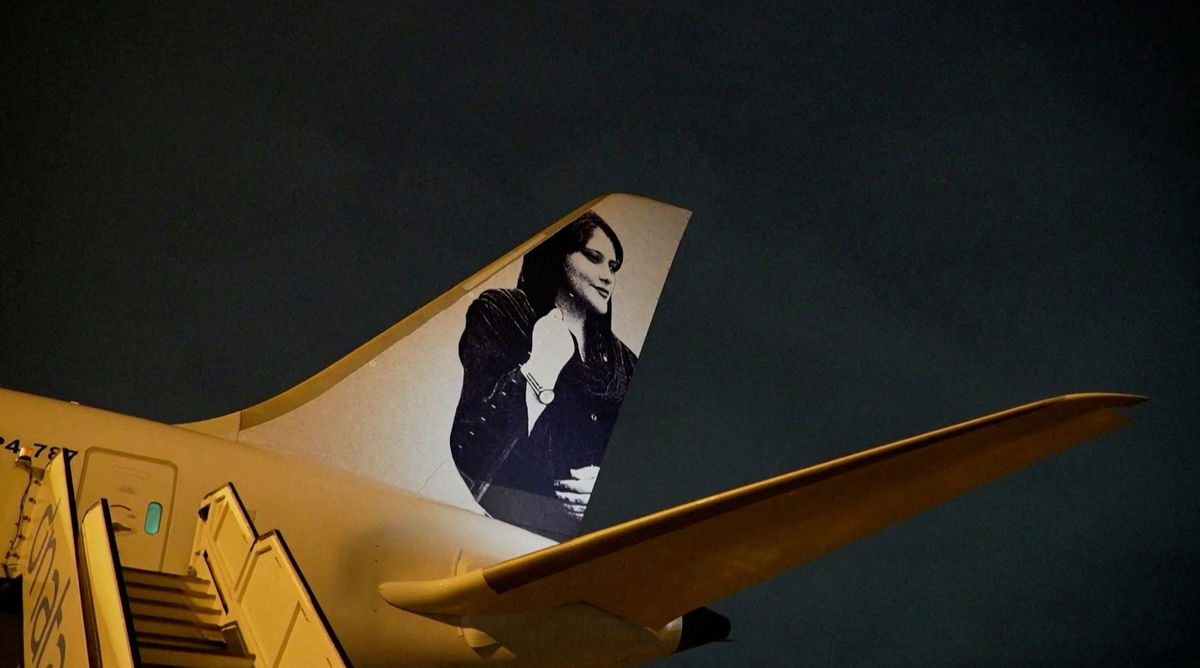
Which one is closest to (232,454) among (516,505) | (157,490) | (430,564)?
(157,490)

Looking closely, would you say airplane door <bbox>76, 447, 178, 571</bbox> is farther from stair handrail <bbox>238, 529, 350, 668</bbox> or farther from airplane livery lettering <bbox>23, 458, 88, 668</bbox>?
stair handrail <bbox>238, 529, 350, 668</bbox>

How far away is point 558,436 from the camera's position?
318 inches

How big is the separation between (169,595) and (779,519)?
316 cm

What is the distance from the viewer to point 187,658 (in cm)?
385

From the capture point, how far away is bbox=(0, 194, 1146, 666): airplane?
3980 mm

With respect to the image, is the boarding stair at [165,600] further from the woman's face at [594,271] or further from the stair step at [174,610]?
the woman's face at [594,271]

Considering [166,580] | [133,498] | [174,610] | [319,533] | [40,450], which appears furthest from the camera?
[319,533]

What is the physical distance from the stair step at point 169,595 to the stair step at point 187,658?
689mm

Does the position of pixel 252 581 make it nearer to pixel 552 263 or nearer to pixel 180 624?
pixel 180 624

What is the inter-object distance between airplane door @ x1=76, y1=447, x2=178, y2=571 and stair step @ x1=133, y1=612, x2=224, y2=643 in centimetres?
106

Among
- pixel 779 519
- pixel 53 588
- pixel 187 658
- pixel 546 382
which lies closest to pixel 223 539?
pixel 53 588

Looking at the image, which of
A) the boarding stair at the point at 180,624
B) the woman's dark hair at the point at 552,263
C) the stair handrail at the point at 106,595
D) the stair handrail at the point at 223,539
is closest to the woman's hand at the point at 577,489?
the woman's dark hair at the point at 552,263

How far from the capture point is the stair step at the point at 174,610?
14.4 ft

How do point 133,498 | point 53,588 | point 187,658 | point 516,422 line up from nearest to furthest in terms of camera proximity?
point 187,658 → point 53,588 → point 133,498 → point 516,422
